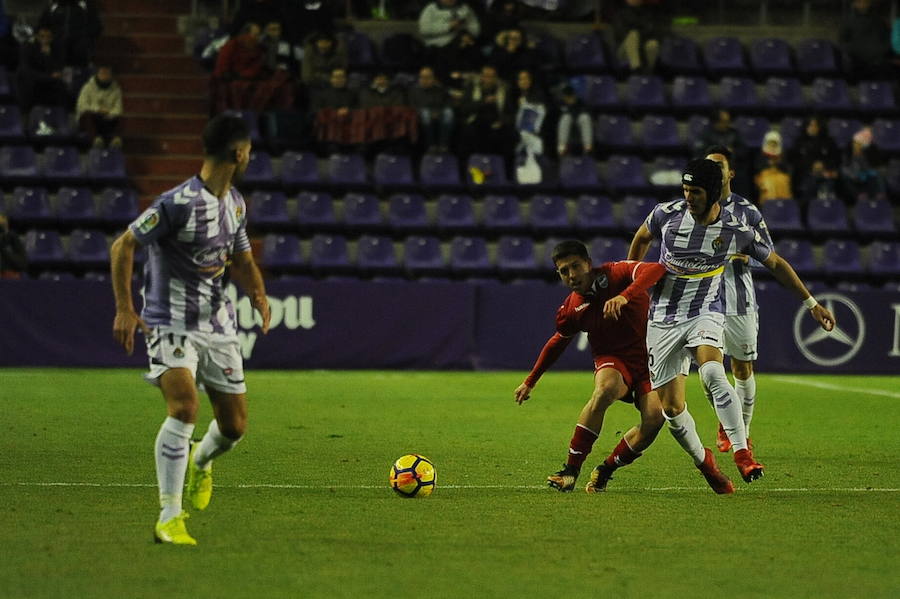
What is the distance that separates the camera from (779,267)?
9.35 m

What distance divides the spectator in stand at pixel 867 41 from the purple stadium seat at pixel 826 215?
324cm

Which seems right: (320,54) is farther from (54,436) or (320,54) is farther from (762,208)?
(54,436)

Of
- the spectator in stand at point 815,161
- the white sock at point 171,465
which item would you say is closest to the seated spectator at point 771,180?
the spectator in stand at point 815,161

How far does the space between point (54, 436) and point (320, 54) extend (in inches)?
459

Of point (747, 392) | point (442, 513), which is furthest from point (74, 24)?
point (442, 513)

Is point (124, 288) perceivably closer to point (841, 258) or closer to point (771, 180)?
point (771, 180)

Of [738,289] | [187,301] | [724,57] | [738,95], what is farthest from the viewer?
[724,57]

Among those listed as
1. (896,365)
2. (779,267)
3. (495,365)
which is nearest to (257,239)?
(495,365)

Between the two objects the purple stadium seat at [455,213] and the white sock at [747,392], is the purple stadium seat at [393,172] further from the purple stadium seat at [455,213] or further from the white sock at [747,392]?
the white sock at [747,392]

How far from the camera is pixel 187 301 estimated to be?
696 cm

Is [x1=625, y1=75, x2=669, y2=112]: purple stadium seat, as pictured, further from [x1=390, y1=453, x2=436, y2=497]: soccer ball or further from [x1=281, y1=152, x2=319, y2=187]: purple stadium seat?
[x1=390, y1=453, x2=436, y2=497]: soccer ball

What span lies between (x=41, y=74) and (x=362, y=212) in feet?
17.8

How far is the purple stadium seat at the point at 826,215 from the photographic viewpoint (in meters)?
22.0

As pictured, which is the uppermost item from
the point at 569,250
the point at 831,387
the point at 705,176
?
the point at 705,176
